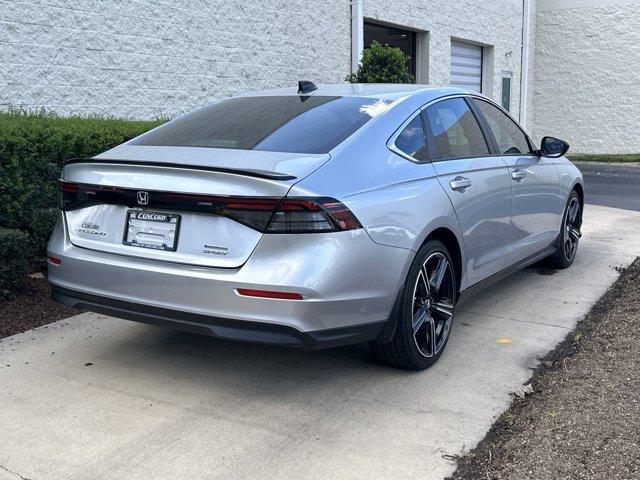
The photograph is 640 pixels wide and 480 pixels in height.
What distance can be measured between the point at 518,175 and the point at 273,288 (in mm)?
2711

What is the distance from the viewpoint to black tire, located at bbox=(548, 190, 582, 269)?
6516 millimetres

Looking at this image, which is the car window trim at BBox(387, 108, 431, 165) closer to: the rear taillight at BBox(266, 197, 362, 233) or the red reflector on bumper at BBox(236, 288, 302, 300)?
the rear taillight at BBox(266, 197, 362, 233)

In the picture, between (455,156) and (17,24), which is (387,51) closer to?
(17,24)

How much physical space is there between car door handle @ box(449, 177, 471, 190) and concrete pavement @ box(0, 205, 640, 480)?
1.01m

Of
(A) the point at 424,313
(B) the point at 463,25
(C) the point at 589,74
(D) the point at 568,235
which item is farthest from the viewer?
(C) the point at 589,74

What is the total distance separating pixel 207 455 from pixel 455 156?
2487 mm

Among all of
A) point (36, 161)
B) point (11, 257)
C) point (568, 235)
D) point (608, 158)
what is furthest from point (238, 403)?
point (608, 158)

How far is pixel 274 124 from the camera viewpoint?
168 inches

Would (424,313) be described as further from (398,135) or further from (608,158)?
(608,158)

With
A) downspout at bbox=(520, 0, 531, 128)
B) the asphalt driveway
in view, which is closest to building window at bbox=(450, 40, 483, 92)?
downspout at bbox=(520, 0, 531, 128)

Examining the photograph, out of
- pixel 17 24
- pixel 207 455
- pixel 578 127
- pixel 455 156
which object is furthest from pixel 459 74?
pixel 207 455

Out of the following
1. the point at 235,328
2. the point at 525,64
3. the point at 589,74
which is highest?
the point at 525,64

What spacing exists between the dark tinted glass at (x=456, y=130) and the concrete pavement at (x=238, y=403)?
1.20 metres

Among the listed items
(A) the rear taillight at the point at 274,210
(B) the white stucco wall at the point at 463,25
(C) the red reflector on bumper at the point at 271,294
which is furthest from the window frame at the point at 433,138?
(B) the white stucco wall at the point at 463,25
